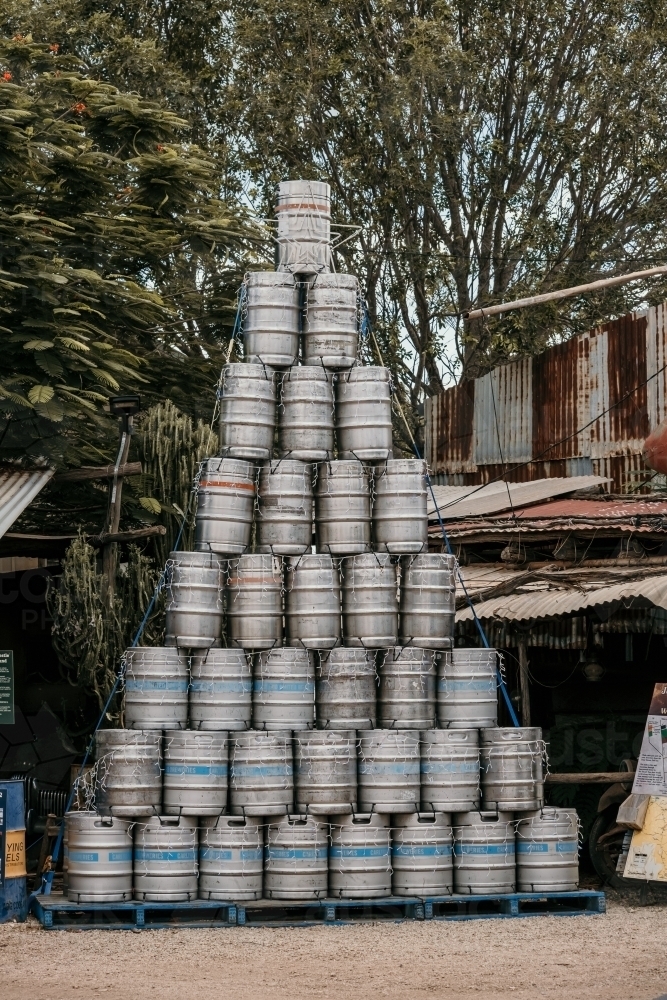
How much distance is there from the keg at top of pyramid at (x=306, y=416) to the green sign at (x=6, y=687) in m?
2.78

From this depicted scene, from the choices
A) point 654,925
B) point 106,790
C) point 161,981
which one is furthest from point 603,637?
point 161,981

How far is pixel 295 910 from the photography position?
10328 millimetres

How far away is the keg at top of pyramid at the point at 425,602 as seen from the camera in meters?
10.8

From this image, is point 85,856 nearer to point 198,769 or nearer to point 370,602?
point 198,769

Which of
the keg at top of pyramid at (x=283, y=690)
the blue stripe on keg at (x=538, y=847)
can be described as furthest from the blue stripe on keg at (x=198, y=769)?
the blue stripe on keg at (x=538, y=847)

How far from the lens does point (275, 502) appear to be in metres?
10.8

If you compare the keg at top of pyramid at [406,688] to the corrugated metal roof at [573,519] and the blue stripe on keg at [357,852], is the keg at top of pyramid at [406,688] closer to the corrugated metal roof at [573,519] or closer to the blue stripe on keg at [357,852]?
the blue stripe on keg at [357,852]

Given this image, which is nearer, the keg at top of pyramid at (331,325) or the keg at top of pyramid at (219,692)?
the keg at top of pyramid at (219,692)

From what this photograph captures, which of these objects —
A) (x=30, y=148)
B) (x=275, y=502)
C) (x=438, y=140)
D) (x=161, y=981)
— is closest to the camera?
(x=161, y=981)

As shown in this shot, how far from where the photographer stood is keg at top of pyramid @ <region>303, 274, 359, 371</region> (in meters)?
11.3

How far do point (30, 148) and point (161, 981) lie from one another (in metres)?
9.08

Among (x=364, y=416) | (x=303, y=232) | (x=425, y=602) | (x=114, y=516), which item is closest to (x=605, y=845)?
(x=425, y=602)

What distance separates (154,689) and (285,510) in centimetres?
168

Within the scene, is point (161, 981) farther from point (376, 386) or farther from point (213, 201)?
point (213, 201)
